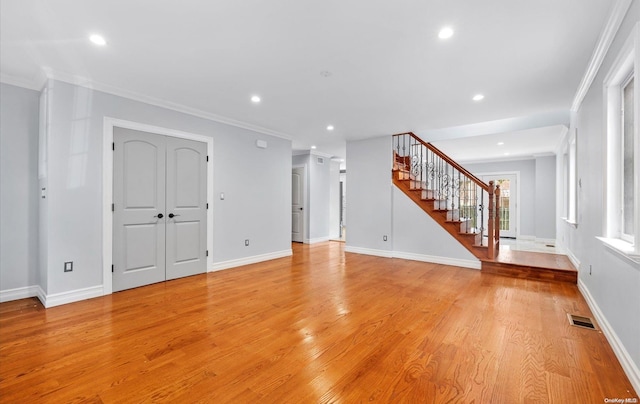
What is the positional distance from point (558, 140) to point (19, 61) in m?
9.03

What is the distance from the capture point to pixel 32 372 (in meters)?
1.94

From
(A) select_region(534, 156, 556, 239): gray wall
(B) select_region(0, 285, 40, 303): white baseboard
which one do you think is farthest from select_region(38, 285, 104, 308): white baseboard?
(A) select_region(534, 156, 556, 239): gray wall

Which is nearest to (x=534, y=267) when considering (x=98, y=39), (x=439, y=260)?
(x=439, y=260)

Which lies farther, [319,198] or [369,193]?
→ [319,198]

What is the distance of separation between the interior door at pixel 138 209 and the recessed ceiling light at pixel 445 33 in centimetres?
380

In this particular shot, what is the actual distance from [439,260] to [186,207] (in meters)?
4.58

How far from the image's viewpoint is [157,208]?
13.3ft

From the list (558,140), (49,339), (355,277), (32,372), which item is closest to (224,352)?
(32,372)

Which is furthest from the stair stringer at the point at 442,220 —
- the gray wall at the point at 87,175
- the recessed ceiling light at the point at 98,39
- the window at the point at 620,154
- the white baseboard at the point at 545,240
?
the recessed ceiling light at the point at 98,39

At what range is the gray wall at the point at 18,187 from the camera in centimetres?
326

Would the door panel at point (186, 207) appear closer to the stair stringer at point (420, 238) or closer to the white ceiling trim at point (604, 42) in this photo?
the stair stringer at point (420, 238)

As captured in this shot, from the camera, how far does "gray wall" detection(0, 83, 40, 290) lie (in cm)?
326

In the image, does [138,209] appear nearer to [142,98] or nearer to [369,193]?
[142,98]

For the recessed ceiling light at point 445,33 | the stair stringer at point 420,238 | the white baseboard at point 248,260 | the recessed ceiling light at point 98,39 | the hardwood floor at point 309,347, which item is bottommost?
the hardwood floor at point 309,347
